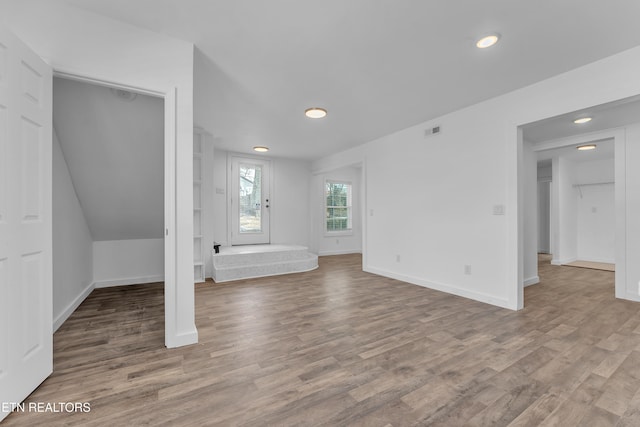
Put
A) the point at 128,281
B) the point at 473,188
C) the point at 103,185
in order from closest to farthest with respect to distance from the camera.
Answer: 1. the point at 103,185
2. the point at 473,188
3. the point at 128,281

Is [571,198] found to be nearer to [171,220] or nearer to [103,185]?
[171,220]

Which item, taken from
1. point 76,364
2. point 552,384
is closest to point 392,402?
point 552,384

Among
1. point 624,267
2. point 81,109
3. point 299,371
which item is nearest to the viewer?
point 299,371

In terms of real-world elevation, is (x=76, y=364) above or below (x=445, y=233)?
below

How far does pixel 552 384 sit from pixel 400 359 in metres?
0.95

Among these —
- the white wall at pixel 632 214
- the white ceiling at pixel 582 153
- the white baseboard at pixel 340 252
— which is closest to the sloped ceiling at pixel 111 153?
the white baseboard at pixel 340 252

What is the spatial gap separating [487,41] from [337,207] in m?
5.94

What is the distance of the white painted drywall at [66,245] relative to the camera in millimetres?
2734

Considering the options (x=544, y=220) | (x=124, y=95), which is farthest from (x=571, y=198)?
(x=124, y=95)

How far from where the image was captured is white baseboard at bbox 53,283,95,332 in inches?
104

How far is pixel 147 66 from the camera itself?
86.2 inches

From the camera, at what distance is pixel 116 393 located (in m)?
1.66

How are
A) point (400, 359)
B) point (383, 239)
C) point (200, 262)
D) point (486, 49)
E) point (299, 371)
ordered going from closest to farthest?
point (299, 371), point (400, 359), point (486, 49), point (200, 262), point (383, 239)

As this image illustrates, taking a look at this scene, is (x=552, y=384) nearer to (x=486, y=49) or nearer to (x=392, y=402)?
(x=392, y=402)
